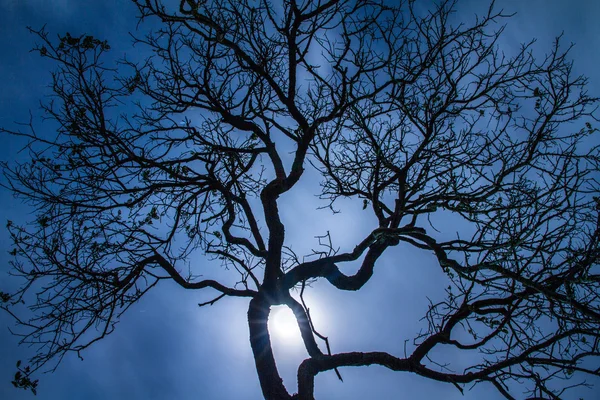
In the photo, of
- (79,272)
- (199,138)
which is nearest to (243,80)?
(199,138)

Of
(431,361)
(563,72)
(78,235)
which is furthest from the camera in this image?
(78,235)

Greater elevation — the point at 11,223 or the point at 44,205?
the point at 44,205

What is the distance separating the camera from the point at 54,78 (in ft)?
17.9

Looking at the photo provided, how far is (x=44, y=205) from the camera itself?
5.83m

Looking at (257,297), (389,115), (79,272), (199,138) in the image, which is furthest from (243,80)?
(79,272)

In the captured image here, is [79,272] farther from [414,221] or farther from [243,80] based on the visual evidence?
[414,221]

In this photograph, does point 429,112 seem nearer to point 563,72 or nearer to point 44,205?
point 563,72

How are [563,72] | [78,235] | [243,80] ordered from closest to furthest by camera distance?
[563,72]
[78,235]
[243,80]

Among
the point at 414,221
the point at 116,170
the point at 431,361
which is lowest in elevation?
the point at 431,361

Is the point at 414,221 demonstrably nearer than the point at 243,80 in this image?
Yes

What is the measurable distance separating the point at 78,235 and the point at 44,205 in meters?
0.77

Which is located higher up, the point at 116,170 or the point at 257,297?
the point at 116,170

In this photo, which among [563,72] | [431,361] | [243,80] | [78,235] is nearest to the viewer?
[431,361]

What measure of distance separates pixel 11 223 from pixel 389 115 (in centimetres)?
616
